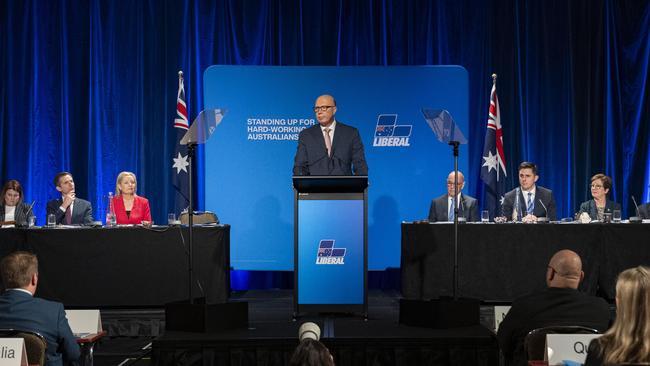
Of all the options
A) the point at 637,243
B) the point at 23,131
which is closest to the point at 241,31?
the point at 23,131

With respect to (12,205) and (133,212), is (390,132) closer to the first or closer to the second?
(133,212)

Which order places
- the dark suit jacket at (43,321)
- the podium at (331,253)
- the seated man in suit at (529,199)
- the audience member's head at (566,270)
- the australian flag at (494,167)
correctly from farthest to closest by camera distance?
the australian flag at (494,167) → the seated man in suit at (529,199) → the podium at (331,253) → the audience member's head at (566,270) → the dark suit jacket at (43,321)

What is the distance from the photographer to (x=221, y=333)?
4.96 meters

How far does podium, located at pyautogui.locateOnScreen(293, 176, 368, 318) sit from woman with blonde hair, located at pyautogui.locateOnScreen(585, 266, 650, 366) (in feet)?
10.2

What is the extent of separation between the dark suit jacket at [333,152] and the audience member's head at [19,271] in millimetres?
2846

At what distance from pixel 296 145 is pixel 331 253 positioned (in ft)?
10.5

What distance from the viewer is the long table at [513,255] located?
6.61 metres

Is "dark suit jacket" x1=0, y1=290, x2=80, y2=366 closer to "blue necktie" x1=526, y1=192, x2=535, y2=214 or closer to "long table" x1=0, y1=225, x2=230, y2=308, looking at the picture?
"long table" x1=0, y1=225, x2=230, y2=308

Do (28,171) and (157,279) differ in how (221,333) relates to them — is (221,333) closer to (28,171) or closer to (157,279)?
(157,279)

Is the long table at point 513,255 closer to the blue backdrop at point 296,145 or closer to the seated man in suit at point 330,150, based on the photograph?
the seated man in suit at point 330,150

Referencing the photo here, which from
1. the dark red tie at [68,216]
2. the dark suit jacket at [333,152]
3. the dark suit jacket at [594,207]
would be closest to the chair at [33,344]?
the dark suit jacket at [333,152]

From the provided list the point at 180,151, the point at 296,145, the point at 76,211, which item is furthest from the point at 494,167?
the point at 76,211

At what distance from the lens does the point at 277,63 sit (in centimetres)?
938

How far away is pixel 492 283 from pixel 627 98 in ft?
13.9
